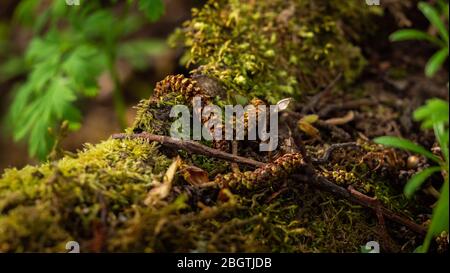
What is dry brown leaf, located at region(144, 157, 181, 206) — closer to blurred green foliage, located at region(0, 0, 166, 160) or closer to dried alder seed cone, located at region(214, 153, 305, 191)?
dried alder seed cone, located at region(214, 153, 305, 191)

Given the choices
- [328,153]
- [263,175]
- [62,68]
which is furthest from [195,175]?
[62,68]

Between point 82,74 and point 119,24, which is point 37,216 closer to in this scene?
point 82,74

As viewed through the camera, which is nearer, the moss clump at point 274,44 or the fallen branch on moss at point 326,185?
the fallen branch on moss at point 326,185

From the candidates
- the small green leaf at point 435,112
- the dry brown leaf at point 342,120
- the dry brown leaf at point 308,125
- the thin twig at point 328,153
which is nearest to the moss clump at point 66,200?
the thin twig at point 328,153

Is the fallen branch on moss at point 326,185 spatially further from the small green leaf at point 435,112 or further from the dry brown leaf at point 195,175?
the small green leaf at point 435,112

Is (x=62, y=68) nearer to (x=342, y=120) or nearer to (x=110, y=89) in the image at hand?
(x=342, y=120)

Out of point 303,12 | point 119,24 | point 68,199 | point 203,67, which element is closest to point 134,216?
point 68,199

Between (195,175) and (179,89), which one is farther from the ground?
(179,89)
